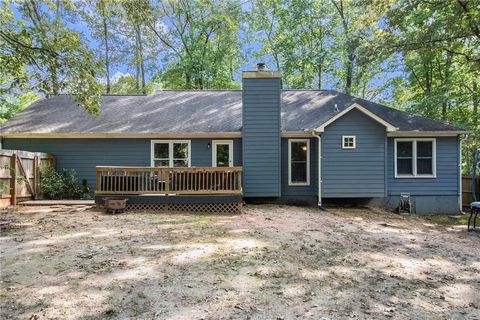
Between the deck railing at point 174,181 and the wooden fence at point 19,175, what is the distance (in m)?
2.61

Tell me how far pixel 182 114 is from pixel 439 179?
1006 centimetres

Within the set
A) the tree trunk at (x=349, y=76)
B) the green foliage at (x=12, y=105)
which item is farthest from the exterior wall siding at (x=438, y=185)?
the green foliage at (x=12, y=105)

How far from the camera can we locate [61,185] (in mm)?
11469

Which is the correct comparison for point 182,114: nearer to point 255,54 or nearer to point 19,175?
point 19,175

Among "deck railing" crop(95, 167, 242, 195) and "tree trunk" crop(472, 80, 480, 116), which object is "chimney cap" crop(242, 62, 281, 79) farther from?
"tree trunk" crop(472, 80, 480, 116)

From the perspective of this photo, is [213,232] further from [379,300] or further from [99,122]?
[99,122]

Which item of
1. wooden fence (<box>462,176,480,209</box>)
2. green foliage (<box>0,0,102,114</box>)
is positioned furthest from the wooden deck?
wooden fence (<box>462,176,480,209</box>)

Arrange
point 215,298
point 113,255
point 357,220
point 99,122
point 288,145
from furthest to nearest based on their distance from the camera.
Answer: point 99,122 → point 288,145 → point 357,220 → point 113,255 → point 215,298

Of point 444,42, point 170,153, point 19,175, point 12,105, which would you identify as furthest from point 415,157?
Answer: point 12,105

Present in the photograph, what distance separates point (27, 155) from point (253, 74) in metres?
7.87

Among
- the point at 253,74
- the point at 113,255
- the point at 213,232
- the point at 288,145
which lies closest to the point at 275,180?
the point at 288,145

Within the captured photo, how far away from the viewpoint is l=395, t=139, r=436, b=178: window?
11.7 m

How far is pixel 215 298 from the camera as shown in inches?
146

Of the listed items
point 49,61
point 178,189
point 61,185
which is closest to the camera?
point 49,61
